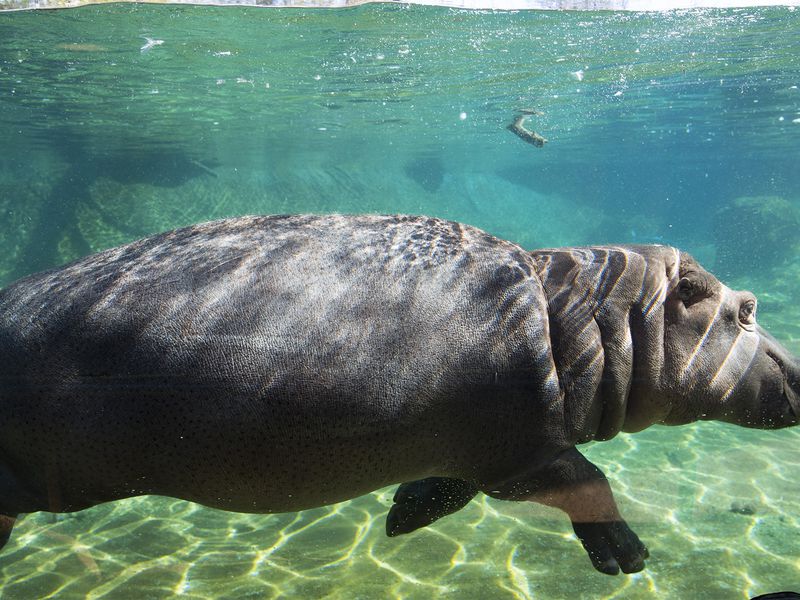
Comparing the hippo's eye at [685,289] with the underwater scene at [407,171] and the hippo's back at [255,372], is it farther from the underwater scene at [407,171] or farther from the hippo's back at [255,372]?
the underwater scene at [407,171]

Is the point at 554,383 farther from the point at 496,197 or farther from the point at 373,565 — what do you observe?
the point at 496,197

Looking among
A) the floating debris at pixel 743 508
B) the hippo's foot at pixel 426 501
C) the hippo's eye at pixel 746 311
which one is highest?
the hippo's eye at pixel 746 311

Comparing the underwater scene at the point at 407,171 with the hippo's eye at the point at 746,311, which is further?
the underwater scene at the point at 407,171

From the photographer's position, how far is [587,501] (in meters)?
2.75

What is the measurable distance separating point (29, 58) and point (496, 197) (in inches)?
1500

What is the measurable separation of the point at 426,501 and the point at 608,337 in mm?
1389

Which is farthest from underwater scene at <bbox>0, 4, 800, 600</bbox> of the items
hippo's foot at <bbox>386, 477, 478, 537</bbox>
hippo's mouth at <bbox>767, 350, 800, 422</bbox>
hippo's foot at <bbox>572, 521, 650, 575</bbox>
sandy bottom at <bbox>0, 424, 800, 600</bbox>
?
hippo's mouth at <bbox>767, 350, 800, 422</bbox>

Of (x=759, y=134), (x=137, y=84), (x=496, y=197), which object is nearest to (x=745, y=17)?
(x=137, y=84)

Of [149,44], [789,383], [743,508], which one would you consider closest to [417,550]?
[789,383]

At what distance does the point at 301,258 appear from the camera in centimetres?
254

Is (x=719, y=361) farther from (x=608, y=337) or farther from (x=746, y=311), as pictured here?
(x=608, y=337)

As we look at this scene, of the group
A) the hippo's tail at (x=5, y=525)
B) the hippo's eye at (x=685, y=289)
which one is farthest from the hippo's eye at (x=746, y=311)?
the hippo's tail at (x=5, y=525)

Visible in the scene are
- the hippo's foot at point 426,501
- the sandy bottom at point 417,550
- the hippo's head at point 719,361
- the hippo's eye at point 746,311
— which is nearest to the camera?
the hippo's head at point 719,361

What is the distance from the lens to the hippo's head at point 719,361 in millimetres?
2908
